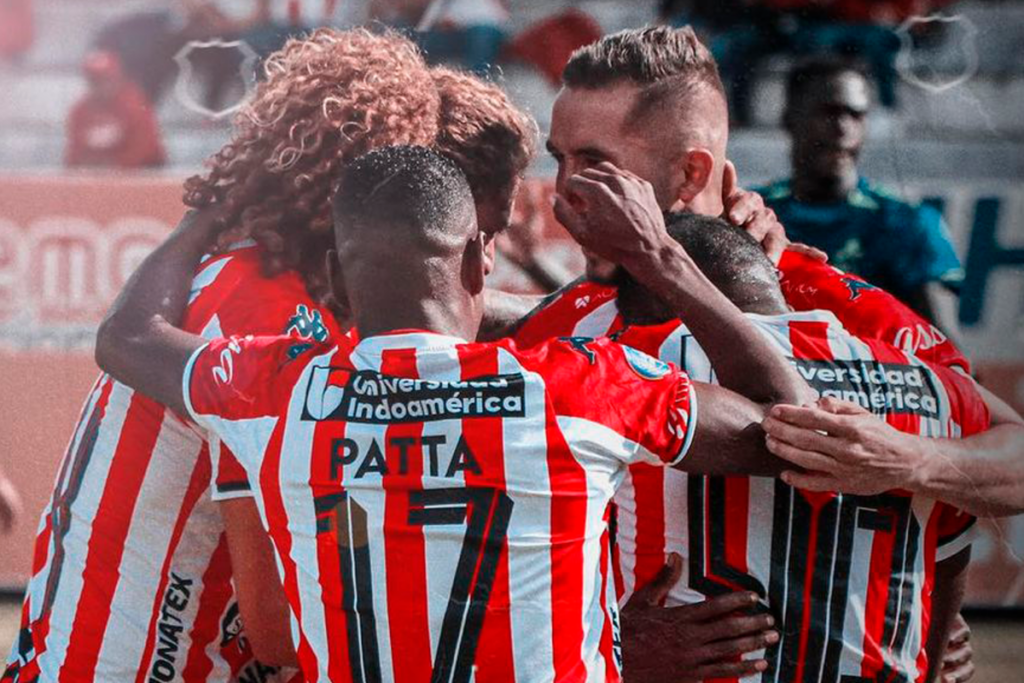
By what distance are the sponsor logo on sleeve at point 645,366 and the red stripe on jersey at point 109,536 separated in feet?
2.21

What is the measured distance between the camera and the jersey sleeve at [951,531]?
6.37 ft

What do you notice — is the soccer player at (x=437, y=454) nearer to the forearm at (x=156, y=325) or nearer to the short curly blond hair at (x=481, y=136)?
the forearm at (x=156, y=325)

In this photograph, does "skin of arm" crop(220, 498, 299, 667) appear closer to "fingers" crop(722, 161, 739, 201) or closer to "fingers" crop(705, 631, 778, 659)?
"fingers" crop(705, 631, 778, 659)

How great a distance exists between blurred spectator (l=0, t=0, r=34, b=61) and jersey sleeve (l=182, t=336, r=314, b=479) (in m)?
2.38

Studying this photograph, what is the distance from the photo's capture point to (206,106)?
3.77 meters

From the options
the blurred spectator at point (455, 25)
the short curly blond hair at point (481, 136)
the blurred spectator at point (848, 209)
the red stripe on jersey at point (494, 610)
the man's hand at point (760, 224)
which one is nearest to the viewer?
the red stripe on jersey at point (494, 610)

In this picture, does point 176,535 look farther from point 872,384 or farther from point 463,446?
point 872,384

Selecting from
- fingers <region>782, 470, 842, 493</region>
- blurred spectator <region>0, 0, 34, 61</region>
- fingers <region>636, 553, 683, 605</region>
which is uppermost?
blurred spectator <region>0, 0, 34, 61</region>

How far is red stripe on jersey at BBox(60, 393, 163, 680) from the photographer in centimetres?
179

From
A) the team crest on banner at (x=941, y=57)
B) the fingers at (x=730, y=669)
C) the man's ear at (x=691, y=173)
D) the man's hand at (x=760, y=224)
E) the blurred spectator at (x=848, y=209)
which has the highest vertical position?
the team crest on banner at (x=941, y=57)

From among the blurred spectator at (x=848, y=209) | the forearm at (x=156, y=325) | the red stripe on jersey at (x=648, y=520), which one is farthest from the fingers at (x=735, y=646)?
the blurred spectator at (x=848, y=209)

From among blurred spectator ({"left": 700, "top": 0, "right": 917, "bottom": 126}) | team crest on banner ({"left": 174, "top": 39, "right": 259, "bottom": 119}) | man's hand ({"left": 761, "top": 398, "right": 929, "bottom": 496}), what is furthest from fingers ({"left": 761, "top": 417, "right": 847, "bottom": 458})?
team crest on banner ({"left": 174, "top": 39, "right": 259, "bottom": 119})

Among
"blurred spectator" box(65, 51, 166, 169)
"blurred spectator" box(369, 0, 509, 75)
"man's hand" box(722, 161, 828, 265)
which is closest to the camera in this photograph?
"man's hand" box(722, 161, 828, 265)

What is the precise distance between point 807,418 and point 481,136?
28.6 inches
